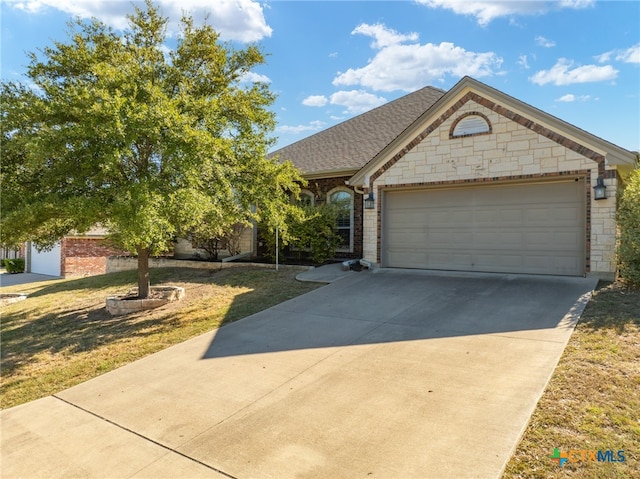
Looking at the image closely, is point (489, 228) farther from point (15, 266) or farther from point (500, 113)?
point (15, 266)

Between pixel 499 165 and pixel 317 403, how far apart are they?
8.10 metres

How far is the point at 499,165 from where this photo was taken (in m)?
9.91

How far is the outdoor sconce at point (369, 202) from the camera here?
11.8 metres

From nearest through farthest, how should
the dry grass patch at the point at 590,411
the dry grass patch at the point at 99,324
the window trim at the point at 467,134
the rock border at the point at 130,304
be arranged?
the dry grass patch at the point at 590,411 → the dry grass patch at the point at 99,324 → the rock border at the point at 130,304 → the window trim at the point at 467,134

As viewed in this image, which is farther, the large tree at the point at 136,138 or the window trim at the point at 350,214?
the window trim at the point at 350,214

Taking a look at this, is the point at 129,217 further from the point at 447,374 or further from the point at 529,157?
the point at 529,157

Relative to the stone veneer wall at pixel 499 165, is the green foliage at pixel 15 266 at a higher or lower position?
lower

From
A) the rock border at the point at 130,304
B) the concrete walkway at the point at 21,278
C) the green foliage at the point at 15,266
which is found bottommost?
the concrete walkway at the point at 21,278

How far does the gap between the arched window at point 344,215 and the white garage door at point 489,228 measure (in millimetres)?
2184

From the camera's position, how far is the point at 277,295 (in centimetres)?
937

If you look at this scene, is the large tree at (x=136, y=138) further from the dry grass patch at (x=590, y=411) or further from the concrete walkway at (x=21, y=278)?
the concrete walkway at (x=21, y=278)

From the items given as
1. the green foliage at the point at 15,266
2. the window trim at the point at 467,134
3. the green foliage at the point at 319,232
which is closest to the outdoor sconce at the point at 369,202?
the green foliage at the point at 319,232

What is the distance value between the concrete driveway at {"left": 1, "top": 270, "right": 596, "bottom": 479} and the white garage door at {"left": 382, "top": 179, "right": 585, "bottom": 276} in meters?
2.81

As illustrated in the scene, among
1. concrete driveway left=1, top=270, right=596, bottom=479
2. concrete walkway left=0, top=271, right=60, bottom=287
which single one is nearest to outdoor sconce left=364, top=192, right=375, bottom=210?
concrete driveway left=1, top=270, right=596, bottom=479
